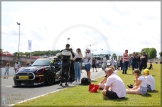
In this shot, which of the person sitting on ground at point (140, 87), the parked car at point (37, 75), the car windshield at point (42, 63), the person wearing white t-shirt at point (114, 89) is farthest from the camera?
the car windshield at point (42, 63)

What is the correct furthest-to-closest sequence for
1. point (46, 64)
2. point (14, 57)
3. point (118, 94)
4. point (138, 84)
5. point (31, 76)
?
1. point (14, 57)
2. point (46, 64)
3. point (31, 76)
4. point (138, 84)
5. point (118, 94)

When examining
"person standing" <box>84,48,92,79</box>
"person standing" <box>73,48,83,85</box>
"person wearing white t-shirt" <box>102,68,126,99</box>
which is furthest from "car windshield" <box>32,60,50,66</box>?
"person wearing white t-shirt" <box>102,68,126,99</box>

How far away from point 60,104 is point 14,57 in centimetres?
3615

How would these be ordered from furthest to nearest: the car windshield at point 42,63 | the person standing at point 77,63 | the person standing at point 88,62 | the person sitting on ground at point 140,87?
the car windshield at point 42,63
the person standing at point 88,62
the person standing at point 77,63
the person sitting on ground at point 140,87

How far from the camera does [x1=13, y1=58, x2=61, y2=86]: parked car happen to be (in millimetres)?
12245

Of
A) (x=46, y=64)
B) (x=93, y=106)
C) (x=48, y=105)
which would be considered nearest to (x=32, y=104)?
(x=48, y=105)

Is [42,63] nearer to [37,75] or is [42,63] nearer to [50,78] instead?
[50,78]

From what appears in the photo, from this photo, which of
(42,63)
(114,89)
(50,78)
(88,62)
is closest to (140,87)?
(114,89)

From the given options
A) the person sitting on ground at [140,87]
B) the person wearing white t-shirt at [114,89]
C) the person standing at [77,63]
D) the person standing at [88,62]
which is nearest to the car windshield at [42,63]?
the person standing at [77,63]

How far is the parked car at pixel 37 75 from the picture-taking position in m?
12.2

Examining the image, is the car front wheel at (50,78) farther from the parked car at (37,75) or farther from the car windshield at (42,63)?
the car windshield at (42,63)

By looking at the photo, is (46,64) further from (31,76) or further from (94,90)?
(94,90)

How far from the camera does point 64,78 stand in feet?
40.5

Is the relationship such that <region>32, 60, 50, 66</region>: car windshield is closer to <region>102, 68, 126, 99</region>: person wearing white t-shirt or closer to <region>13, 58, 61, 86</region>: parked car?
<region>13, 58, 61, 86</region>: parked car
